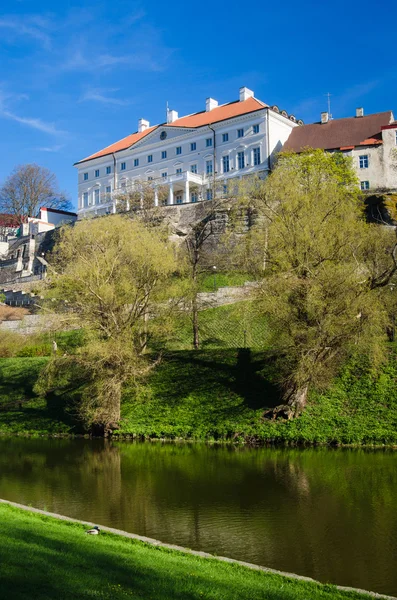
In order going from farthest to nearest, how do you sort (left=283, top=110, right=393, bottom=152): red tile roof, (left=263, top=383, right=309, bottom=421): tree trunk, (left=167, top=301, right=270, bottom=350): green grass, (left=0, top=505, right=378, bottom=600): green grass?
(left=283, top=110, right=393, bottom=152): red tile roof
(left=167, top=301, right=270, bottom=350): green grass
(left=263, top=383, right=309, bottom=421): tree trunk
(left=0, top=505, right=378, bottom=600): green grass

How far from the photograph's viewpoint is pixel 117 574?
26.8 ft

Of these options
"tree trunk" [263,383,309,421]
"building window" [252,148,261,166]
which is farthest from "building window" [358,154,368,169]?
"tree trunk" [263,383,309,421]

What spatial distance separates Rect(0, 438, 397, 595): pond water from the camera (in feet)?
36.5

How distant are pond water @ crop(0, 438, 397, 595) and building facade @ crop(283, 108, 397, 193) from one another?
122ft

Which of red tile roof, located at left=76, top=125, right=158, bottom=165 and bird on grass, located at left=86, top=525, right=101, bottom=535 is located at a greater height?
red tile roof, located at left=76, top=125, right=158, bottom=165

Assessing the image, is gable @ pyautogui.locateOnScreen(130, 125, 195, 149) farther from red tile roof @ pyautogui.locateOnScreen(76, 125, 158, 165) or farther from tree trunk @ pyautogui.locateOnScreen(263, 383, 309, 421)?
tree trunk @ pyautogui.locateOnScreen(263, 383, 309, 421)

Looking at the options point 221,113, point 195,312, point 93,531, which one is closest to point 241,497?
point 93,531

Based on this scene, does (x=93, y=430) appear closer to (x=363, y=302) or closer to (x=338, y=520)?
(x=363, y=302)

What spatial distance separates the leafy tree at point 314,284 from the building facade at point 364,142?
26851mm

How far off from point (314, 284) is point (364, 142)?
36604mm

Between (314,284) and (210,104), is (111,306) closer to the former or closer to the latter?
(314,284)

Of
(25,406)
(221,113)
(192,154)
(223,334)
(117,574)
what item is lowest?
(117,574)

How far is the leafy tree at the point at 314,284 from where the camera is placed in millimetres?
25062

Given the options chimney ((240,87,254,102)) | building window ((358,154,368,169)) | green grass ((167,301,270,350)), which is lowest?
green grass ((167,301,270,350))
